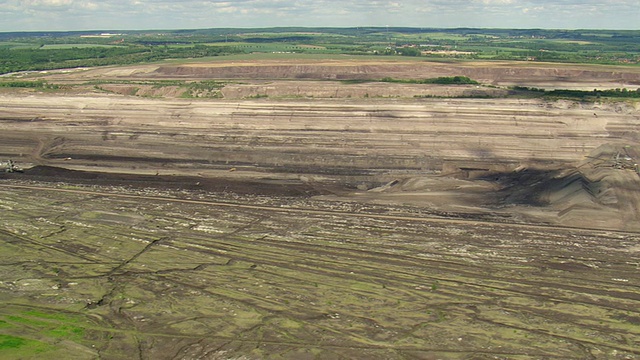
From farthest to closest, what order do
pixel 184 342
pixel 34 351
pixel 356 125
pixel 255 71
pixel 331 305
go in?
pixel 255 71 < pixel 356 125 < pixel 331 305 < pixel 184 342 < pixel 34 351

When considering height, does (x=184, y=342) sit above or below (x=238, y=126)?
below

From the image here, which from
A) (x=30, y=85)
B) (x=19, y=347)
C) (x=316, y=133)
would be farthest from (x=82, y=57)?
(x=19, y=347)

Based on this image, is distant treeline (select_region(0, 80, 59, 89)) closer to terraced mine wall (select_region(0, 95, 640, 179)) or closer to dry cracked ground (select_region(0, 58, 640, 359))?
dry cracked ground (select_region(0, 58, 640, 359))

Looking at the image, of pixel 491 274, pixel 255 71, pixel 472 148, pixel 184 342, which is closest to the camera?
pixel 184 342

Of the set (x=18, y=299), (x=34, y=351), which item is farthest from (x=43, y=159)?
(x=34, y=351)

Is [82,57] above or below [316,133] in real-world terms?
above

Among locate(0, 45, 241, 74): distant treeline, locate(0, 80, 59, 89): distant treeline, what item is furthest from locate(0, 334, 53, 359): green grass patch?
locate(0, 45, 241, 74): distant treeline

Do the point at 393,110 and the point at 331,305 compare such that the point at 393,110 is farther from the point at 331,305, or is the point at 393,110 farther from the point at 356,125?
the point at 331,305

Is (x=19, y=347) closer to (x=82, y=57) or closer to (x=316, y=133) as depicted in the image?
(x=316, y=133)
